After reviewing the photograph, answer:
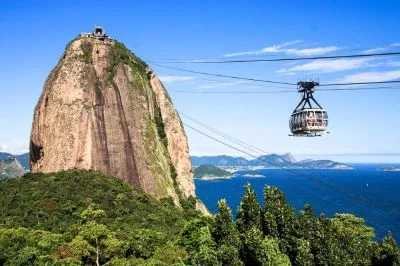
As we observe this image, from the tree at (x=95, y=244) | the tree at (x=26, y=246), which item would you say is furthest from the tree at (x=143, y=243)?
the tree at (x=26, y=246)

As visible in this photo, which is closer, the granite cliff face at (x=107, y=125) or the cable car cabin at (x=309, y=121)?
the cable car cabin at (x=309, y=121)

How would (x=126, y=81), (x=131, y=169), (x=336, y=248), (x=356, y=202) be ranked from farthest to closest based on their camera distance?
(x=356, y=202) < (x=126, y=81) < (x=131, y=169) < (x=336, y=248)

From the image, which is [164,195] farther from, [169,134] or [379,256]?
[379,256]

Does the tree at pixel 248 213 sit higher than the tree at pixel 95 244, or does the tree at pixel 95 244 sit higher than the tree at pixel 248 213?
the tree at pixel 248 213

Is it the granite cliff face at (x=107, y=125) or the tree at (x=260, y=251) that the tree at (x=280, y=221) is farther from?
the granite cliff face at (x=107, y=125)

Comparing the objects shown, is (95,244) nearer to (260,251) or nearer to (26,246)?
(26,246)

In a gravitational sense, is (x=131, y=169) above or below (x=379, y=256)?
above

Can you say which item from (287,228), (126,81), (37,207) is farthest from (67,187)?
(287,228)
